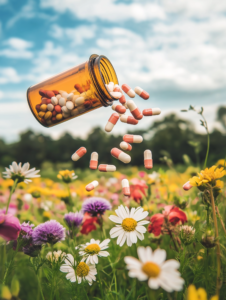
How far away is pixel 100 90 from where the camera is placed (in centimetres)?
97

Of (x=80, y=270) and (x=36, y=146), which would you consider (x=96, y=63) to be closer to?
(x=80, y=270)

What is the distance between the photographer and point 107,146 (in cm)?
1075

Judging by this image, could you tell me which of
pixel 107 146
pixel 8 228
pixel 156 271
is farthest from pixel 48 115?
pixel 107 146

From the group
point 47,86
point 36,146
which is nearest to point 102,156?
point 36,146

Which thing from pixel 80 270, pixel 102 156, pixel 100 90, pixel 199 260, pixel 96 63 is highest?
pixel 96 63

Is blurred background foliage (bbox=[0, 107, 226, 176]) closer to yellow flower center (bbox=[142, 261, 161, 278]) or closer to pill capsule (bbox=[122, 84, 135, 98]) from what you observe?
pill capsule (bbox=[122, 84, 135, 98])

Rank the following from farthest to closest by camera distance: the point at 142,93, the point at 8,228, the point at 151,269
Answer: the point at 142,93 → the point at 8,228 → the point at 151,269

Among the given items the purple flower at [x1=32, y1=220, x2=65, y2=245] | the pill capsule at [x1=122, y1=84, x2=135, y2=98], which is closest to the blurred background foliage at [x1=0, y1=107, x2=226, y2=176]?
the pill capsule at [x1=122, y1=84, x2=135, y2=98]

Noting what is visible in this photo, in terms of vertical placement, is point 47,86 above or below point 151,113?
above

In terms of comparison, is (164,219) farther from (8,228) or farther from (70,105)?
(70,105)

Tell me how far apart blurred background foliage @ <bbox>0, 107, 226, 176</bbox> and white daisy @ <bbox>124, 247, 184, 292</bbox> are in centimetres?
782

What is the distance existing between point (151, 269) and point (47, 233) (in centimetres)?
40

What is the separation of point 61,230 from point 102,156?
987 cm

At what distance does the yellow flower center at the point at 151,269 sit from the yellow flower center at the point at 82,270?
0.31m
